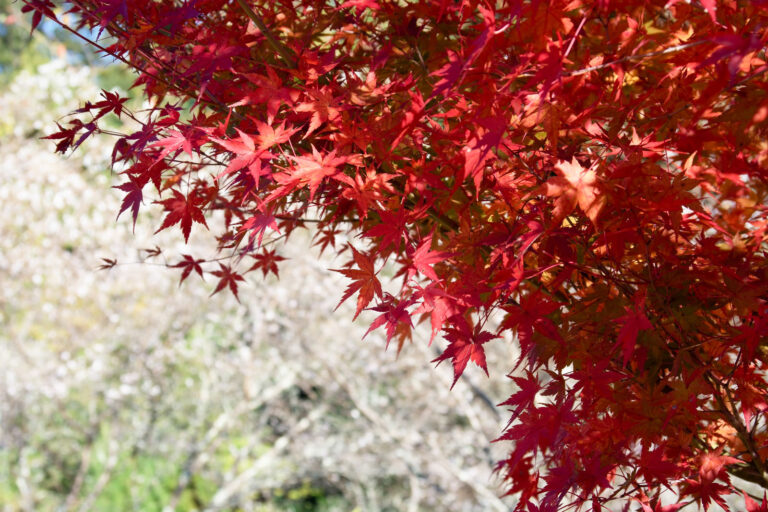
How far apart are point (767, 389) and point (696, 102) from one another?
24.6 inches

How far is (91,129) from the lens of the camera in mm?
1177

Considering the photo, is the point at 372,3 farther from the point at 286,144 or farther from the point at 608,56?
the point at 608,56

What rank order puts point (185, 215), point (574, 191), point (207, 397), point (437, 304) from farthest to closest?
point (207, 397)
point (185, 215)
point (437, 304)
point (574, 191)

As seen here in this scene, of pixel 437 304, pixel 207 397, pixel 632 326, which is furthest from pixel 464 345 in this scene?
pixel 207 397

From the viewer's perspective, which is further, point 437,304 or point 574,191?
point 437,304

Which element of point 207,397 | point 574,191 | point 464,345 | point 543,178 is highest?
point 207,397

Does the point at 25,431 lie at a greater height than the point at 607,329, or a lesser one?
greater

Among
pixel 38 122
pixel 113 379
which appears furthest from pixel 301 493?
pixel 38 122

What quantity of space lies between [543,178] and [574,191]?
21 cm

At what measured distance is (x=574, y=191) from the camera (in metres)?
0.91

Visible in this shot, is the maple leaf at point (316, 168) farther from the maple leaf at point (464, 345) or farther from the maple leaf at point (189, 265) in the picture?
the maple leaf at point (189, 265)

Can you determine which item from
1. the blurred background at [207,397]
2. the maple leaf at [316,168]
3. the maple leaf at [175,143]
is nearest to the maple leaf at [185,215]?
the maple leaf at [175,143]

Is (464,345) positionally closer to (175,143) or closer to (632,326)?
(632,326)

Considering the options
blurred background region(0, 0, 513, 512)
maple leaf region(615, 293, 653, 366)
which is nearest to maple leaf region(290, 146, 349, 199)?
maple leaf region(615, 293, 653, 366)
